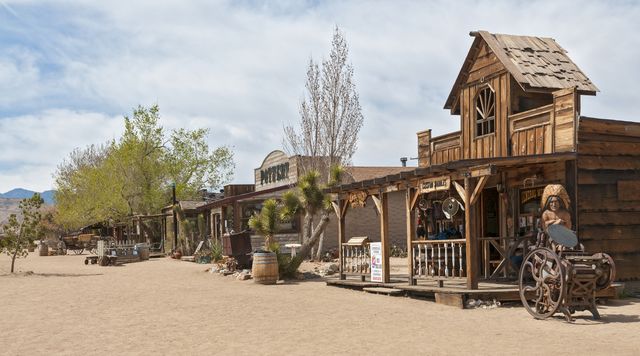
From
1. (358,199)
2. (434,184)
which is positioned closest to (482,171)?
(434,184)

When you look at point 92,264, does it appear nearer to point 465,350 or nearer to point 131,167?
point 131,167

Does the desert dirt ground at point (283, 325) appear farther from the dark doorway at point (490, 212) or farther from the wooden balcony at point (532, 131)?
the wooden balcony at point (532, 131)

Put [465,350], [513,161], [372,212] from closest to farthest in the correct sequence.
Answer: [465,350]
[513,161]
[372,212]

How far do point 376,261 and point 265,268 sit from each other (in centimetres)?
353

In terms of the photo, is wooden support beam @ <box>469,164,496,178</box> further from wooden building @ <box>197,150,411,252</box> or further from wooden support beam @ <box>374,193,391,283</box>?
wooden building @ <box>197,150,411,252</box>

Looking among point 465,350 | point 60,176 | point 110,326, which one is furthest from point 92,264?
point 60,176

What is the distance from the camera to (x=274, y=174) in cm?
3788

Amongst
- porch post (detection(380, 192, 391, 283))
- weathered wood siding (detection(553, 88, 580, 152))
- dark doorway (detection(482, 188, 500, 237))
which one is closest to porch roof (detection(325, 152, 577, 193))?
weathered wood siding (detection(553, 88, 580, 152))

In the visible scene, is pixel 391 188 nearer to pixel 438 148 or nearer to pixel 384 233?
pixel 384 233

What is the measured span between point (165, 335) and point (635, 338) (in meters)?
6.55

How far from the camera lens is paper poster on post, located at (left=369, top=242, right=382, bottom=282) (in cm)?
1628

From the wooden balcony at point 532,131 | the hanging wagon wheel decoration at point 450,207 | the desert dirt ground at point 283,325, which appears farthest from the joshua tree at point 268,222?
the wooden balcony at point 532,131

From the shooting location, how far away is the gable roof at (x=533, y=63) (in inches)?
581

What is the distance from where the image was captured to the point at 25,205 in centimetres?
2548
